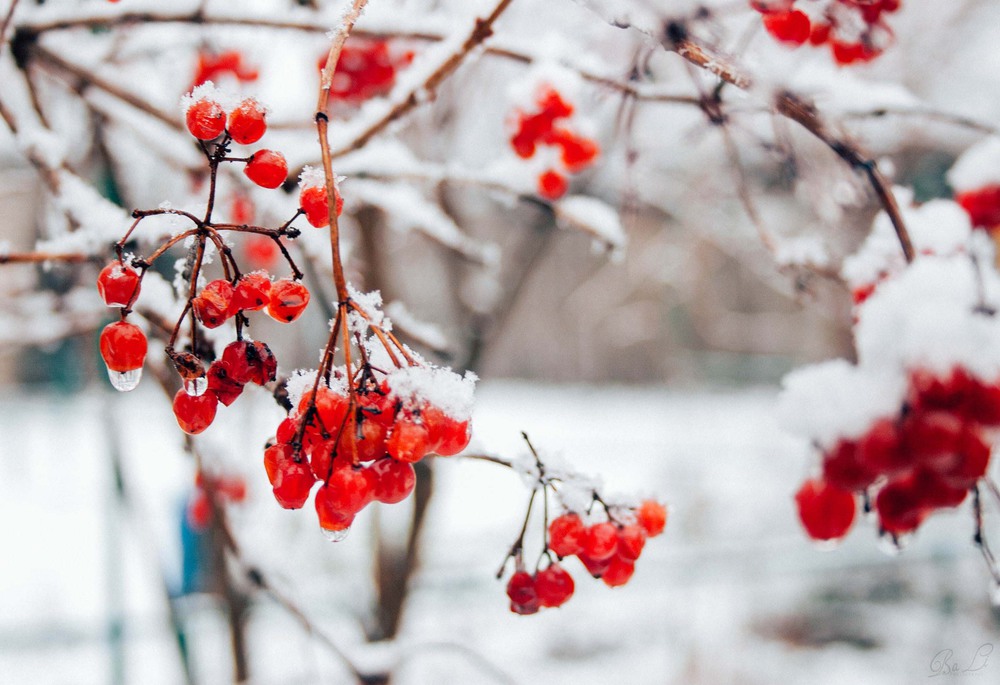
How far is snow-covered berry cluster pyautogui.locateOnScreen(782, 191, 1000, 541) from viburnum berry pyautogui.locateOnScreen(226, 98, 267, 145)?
24.7 inches

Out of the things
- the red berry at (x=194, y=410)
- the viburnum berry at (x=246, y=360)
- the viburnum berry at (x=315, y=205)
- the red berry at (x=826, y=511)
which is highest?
the viburnum berry at (x=315, y=205)

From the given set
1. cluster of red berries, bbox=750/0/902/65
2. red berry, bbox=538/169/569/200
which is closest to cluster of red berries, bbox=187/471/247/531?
red berry, bbox=538/169/569/200

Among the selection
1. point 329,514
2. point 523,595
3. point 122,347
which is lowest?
point 523,595

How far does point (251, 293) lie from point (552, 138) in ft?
3.36

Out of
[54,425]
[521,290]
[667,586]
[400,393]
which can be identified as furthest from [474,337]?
[54,425]

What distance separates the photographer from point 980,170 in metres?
1.12

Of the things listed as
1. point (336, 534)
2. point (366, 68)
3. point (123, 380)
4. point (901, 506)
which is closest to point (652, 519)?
point (901, 506)

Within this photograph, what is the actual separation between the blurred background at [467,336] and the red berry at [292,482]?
243 millimetres

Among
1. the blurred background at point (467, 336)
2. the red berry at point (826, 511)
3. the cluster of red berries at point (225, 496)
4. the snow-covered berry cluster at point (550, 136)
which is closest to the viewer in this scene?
the red berry at point (826, 511)

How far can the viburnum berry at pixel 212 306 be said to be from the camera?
73cm

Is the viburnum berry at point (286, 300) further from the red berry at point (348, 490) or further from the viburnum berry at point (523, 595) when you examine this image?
the viburnum berry at point (523, 595)

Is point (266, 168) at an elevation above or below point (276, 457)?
above

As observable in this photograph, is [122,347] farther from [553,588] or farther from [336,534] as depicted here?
[553,588]

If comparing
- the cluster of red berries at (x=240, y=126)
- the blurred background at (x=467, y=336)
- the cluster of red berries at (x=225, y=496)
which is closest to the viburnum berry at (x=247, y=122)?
the cluster of red berries at (x=240, y=126)
